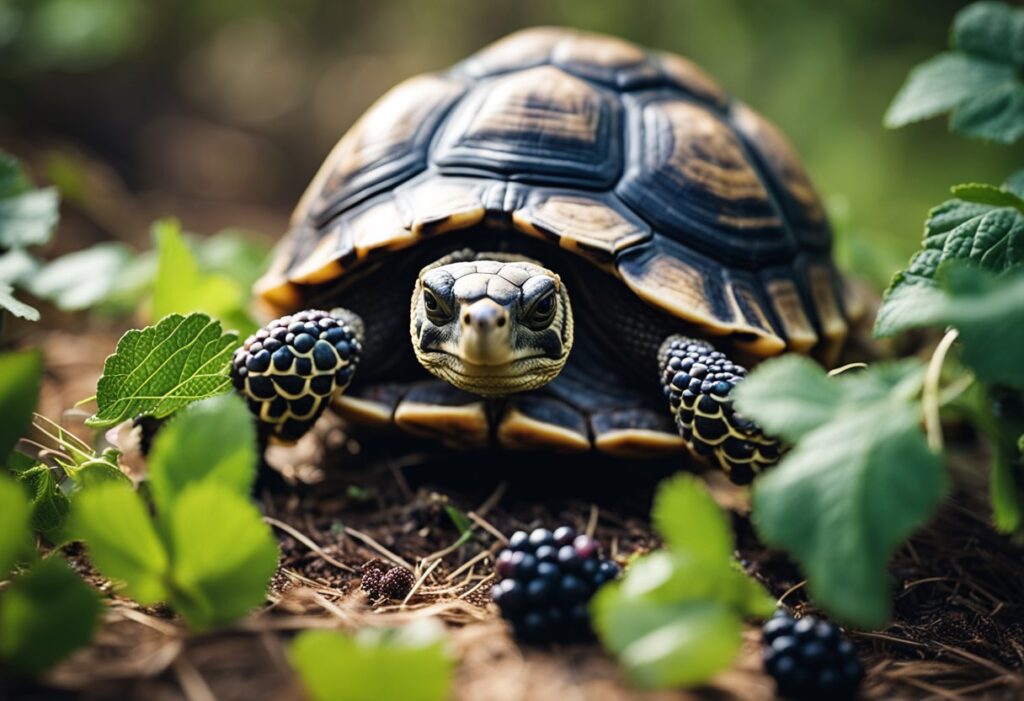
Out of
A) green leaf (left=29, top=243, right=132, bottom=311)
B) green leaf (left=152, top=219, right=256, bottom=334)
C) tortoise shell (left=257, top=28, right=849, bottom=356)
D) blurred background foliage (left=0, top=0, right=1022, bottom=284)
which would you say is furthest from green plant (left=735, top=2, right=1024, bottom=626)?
green leaf (left=29, top=243, right=132, bottom=311)

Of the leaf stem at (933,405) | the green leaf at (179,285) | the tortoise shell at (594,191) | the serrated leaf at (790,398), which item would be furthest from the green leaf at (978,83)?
the green leaf at (179,285)

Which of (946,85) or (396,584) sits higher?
(946,85)

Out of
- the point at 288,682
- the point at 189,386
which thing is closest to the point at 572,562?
the point at 288,682

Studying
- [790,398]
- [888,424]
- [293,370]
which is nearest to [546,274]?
[293,370]

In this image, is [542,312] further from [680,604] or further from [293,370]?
[680,604]

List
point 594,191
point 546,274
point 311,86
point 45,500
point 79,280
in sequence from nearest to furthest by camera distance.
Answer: point 45,500 → point 546,274 → point 594,191 → point 79,280 → point 311,86

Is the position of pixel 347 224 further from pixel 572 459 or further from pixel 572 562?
pixel 572 562

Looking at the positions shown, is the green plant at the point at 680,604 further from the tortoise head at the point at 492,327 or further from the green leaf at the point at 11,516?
the green leaf at the point at 11,516

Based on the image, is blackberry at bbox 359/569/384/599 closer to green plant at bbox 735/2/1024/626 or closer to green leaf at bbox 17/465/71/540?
green leaf at bbox 17/465/71/540
